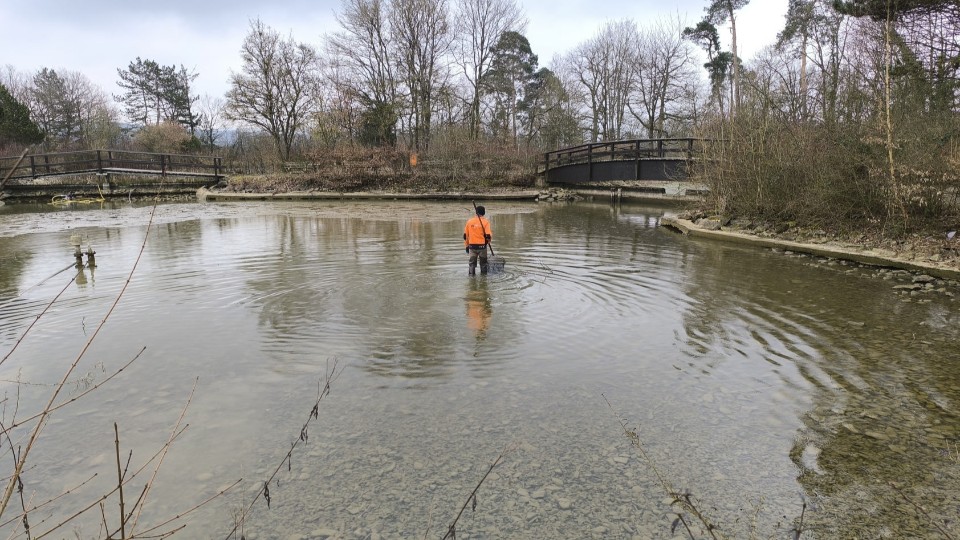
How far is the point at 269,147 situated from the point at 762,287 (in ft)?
150

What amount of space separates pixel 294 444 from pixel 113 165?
43.3m

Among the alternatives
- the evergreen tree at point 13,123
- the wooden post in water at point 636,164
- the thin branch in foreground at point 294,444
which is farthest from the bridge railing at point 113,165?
the thin branch in foreground at point 294,444

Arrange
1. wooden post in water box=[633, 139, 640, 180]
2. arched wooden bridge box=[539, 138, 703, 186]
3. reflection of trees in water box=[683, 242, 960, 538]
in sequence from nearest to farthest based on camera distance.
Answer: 1. reflection of trees in water box=[683, 242, 960, 538]
2. arched wooden bridge box=[539, 138, 703, 186]
3. wooden post in water box=[633, 139, 640, 180]

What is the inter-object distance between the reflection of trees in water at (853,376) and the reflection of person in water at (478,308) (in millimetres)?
2675

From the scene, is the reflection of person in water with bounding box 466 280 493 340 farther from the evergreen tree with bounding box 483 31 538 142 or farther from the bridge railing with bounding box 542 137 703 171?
the evergreen tree with bounding box 483 31 538 142

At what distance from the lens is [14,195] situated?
32.7 meters

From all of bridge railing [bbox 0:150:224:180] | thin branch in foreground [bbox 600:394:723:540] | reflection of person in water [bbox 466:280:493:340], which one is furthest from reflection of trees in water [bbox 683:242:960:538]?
bridge railing [bbox 0:150:224:180]

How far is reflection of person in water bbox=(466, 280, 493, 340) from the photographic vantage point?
766 cm

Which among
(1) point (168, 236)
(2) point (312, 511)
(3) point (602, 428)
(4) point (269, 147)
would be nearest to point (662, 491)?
(3) point (602, 428)

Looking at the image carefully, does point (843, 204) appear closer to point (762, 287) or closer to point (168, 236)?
point (762, 287)

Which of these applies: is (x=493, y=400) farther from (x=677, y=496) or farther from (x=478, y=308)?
(x=478, y=308)

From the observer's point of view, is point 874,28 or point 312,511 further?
point 874,28

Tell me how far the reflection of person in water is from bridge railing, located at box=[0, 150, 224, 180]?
3017 centimetres

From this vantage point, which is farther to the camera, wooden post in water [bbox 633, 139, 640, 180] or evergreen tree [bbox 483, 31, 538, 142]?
evergreen tree [bbox 483, 31, 538, 142]
